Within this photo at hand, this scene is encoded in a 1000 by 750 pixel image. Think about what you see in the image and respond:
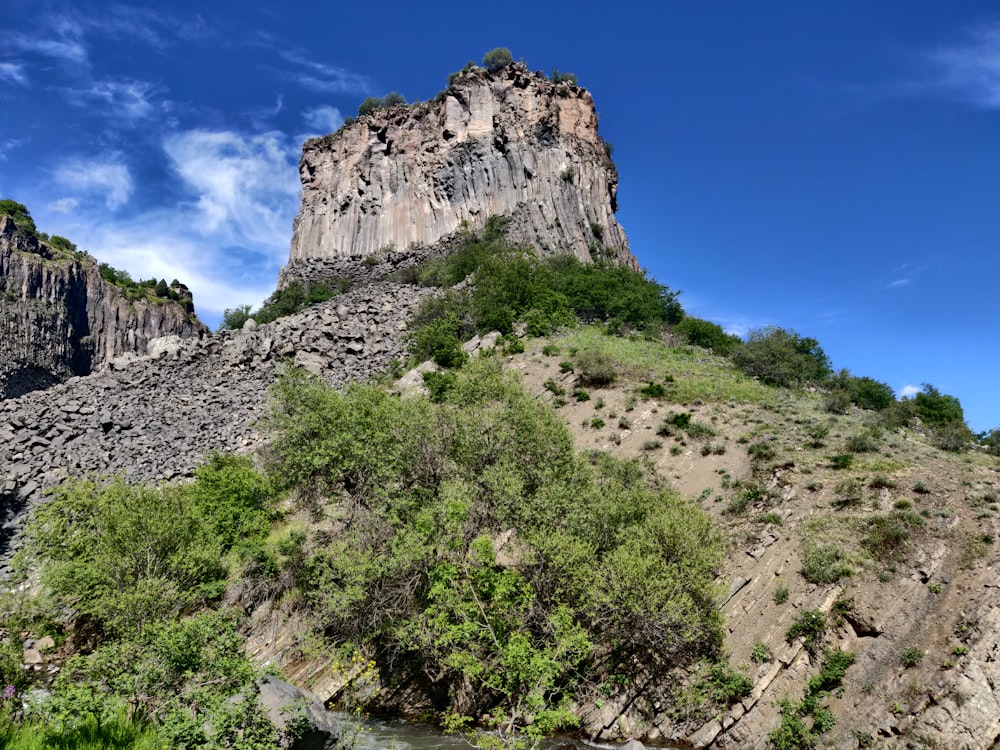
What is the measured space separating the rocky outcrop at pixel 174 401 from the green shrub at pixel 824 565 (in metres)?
25.8

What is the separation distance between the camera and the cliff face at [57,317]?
216ft

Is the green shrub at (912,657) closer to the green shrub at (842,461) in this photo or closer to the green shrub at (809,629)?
the green shrub at (809,629)

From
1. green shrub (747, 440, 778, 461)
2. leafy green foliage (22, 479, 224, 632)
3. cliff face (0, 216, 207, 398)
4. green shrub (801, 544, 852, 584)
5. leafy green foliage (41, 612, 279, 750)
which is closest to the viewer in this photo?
leafy green foliage (41, 612, 279, 750)

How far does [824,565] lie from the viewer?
1430 centimetres

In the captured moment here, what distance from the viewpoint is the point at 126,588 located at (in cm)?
1647

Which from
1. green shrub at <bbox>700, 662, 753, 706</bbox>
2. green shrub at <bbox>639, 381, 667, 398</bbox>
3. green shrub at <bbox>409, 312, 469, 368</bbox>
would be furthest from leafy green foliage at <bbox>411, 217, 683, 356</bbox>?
green shrub at <bbox>700, 662, 753, 706</bbox>

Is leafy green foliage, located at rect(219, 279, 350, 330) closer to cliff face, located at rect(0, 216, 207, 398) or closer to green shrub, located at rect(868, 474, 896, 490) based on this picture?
cliff face, located at rect(0, 216, 207, 398)

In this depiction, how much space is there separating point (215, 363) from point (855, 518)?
1494 inches

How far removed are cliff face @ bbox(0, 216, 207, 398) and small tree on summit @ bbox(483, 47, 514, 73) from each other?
5659cm

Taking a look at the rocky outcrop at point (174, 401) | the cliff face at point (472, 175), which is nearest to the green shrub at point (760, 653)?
the rocky outcrop at point (174, 401)

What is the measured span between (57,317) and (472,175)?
197ft

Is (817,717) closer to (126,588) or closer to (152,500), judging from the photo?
(126,588)

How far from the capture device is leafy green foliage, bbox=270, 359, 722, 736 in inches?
480

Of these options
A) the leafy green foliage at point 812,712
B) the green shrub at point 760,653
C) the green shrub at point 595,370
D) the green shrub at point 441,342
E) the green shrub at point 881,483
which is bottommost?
the leafy green foliage at point 812,712
